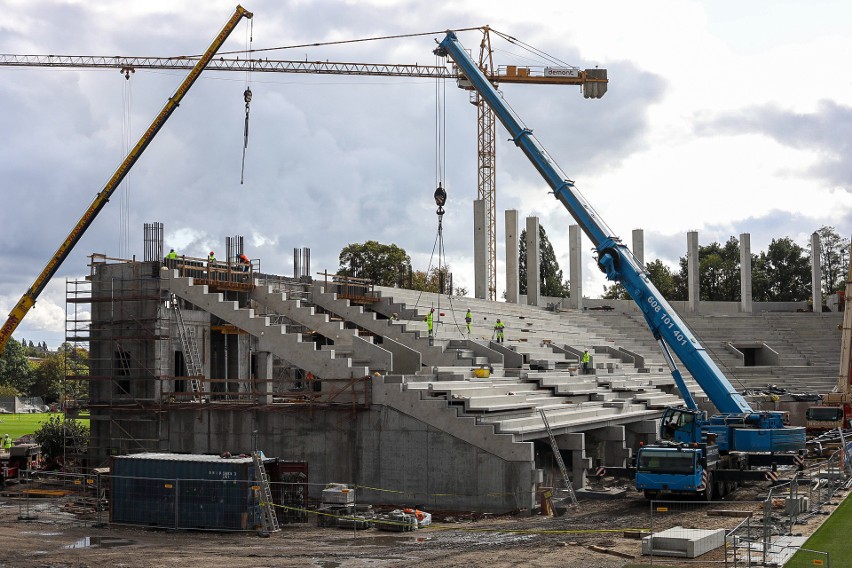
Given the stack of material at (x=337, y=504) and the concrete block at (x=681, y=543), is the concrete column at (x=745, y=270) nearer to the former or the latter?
the stack of material at (x=337, y=504)

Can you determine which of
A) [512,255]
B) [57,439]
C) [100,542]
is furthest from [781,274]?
[100,542]

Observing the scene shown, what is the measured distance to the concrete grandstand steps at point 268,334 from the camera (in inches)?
1207

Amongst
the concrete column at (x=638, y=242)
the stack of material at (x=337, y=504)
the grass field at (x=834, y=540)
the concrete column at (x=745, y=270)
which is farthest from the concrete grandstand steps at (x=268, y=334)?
the concrete column at (x=745, y=270)

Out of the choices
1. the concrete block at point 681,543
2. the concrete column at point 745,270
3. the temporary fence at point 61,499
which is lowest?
the temporary fence at point 61,499

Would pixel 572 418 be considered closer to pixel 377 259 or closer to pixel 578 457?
pixel 578 457

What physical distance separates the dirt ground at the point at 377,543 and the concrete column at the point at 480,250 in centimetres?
3447

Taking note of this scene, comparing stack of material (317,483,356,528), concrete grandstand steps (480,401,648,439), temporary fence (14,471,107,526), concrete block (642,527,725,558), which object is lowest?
temporary fence (14,471,107,526)

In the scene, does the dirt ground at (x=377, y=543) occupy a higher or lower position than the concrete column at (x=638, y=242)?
lower

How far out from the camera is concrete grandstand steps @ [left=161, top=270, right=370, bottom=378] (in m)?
30.7

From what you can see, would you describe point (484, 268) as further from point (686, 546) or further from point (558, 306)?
point (686, 546)

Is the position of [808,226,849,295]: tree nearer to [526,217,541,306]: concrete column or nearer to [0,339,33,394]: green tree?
[526,217,541,306]: concrete column

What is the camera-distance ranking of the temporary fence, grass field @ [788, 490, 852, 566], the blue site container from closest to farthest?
1. grass field @ [788, 490, 852, 566]
2. the blue site container
3. the temporary fence

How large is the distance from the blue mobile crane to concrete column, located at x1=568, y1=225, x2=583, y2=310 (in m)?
31.6

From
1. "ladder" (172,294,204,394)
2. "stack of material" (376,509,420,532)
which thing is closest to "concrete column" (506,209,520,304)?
"ladder" (172,294,204,394)
